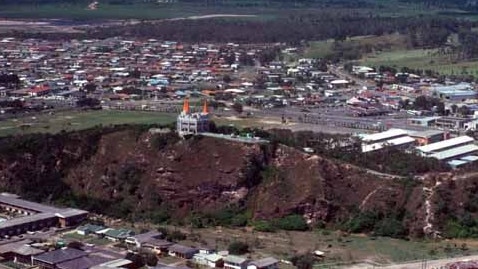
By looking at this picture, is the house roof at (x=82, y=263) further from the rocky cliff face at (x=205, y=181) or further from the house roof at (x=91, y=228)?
the rocky cliff face at (x=205, y=181)

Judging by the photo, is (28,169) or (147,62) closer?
(28,169)

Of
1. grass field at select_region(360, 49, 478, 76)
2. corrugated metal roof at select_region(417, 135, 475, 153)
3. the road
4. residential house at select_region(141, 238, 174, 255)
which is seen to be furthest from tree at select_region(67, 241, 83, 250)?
grass field at select_region(360, 49, 478, 76)

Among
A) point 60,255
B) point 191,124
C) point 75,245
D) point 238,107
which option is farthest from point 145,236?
point 238,107

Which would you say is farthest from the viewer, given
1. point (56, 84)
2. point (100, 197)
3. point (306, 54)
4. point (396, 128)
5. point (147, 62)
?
point (306, 54)

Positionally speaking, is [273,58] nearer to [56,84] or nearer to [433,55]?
[433,55]

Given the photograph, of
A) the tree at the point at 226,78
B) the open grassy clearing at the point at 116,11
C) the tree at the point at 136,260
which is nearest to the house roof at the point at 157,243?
the tree at the point at 136,260

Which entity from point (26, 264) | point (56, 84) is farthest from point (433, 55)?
point (26, 264)

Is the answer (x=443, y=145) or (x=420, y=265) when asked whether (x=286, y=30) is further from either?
(x=420, y=265)
